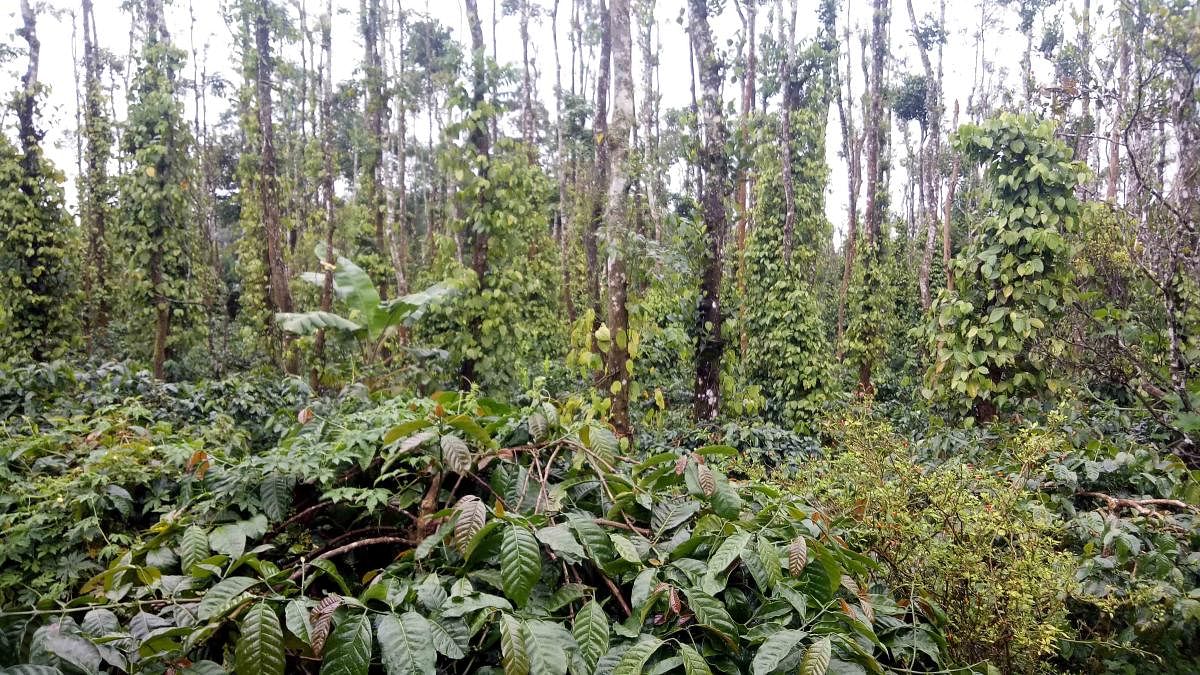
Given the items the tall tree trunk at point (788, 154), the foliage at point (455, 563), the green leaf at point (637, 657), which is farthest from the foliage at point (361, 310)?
the tall tree trunk at point (788, 154)

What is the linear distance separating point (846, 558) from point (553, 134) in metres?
23.5

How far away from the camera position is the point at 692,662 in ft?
5.08

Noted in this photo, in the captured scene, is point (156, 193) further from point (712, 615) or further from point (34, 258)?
point (712, 615)

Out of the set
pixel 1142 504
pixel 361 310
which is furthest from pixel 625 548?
pixel 1142 504

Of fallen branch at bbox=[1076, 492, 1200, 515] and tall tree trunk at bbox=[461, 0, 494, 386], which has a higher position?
tall tree trunk at bbox=[461, 0, 494, 386]

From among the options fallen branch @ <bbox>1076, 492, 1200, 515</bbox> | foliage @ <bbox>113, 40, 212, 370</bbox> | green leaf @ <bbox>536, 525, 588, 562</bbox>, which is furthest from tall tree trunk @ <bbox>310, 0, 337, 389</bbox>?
fallen branch @ <bbox>1076, 492, 1200, 515</bbox>

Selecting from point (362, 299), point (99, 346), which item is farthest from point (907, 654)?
point (99, 346)

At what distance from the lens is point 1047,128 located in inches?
222

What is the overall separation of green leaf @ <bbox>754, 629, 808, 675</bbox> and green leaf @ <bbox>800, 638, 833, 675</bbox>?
4 cm

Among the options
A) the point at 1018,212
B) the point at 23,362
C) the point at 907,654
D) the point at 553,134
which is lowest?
the point at 907,654

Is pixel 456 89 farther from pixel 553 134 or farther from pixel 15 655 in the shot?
pixel 553 134

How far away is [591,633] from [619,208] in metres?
3.76

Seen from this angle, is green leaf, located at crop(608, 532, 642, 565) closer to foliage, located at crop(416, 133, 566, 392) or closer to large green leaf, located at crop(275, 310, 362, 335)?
large green leaf, located at crop(275, 310, 362, 335)

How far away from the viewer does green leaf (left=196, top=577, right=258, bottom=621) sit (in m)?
1.55
